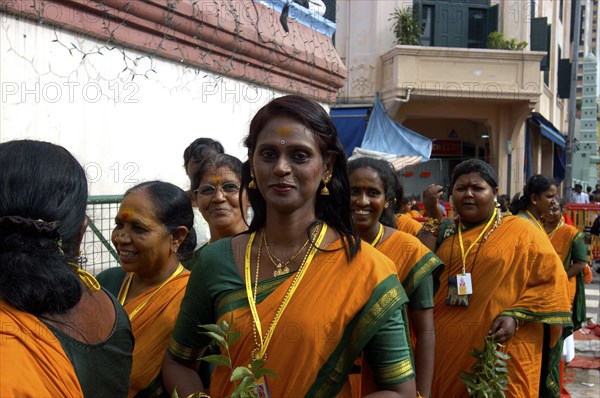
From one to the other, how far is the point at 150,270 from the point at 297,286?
2.88 ft

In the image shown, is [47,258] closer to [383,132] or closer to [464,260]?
[464,260]

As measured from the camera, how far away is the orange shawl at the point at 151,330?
8.25 feet

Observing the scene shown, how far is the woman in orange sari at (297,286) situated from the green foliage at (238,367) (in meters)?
0.07

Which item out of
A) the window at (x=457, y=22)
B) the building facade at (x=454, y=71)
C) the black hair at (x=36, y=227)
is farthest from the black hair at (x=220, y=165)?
the window at (x=457, y=22)

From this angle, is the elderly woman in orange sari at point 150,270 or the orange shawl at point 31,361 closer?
the orange shawl at point 31,361

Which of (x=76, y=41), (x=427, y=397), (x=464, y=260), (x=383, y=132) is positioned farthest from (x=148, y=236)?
(x=383, y=132)

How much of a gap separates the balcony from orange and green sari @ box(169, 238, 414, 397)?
14596 millimetres

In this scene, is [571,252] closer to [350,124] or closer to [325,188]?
[325,188]

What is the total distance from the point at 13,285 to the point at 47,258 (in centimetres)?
9

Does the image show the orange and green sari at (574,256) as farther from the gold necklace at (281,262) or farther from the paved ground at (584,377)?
the gold necklace at (281,262)

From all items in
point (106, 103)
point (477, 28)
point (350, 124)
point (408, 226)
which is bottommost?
point (408, 226)

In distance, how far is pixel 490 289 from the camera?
4148 mm

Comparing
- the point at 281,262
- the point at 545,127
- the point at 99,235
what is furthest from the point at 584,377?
the point at 545,127

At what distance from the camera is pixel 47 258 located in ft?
5.27
